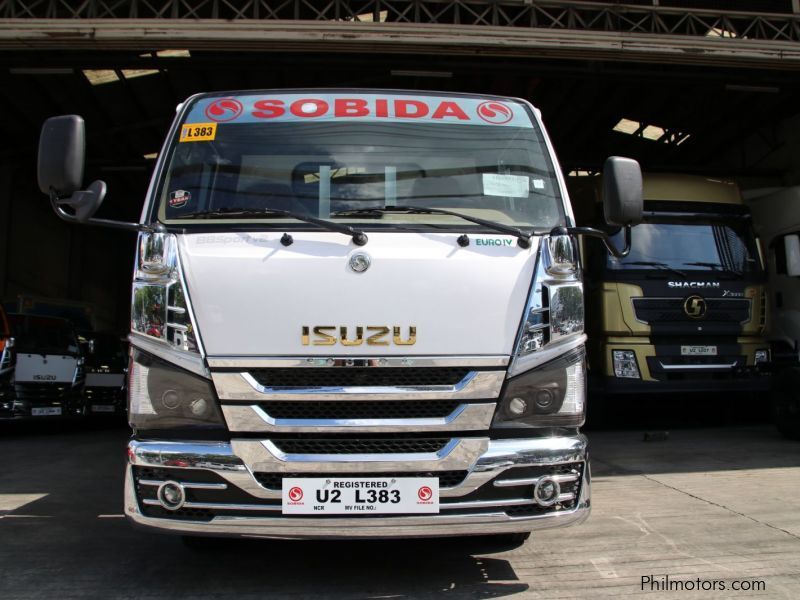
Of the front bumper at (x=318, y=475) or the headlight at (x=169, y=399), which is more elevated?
the headlight at (x=169, y=399)

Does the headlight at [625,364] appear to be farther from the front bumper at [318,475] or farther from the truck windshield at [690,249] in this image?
the front bumper at [318,475]

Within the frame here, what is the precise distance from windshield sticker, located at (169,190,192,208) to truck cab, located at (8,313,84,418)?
319 inches

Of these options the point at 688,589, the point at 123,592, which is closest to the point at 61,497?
the point at 123,592

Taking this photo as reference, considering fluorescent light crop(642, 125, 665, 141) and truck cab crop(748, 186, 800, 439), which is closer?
truck cab crop(748, 186, 800, 439)

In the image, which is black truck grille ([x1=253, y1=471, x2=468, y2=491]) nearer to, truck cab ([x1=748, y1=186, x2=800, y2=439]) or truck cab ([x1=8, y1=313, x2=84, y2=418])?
truck cab ([x1=748, y1=186, x2=800, y2=439])

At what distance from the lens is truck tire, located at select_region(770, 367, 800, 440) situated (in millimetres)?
8414

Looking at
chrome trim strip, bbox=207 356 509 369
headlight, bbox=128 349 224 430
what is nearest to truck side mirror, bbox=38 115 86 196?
headlight, bbox=128 349 224 430

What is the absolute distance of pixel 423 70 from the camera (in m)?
11.5

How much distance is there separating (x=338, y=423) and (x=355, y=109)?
1826 mm

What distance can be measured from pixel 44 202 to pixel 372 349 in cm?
2187

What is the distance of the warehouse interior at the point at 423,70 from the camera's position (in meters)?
9.98

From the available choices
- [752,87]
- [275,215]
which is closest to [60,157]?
[275,215]

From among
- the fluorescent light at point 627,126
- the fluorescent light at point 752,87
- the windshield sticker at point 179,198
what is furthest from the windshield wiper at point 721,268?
the fluorescent light at point 627,126

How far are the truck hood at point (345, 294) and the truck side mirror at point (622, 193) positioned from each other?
621 mm
